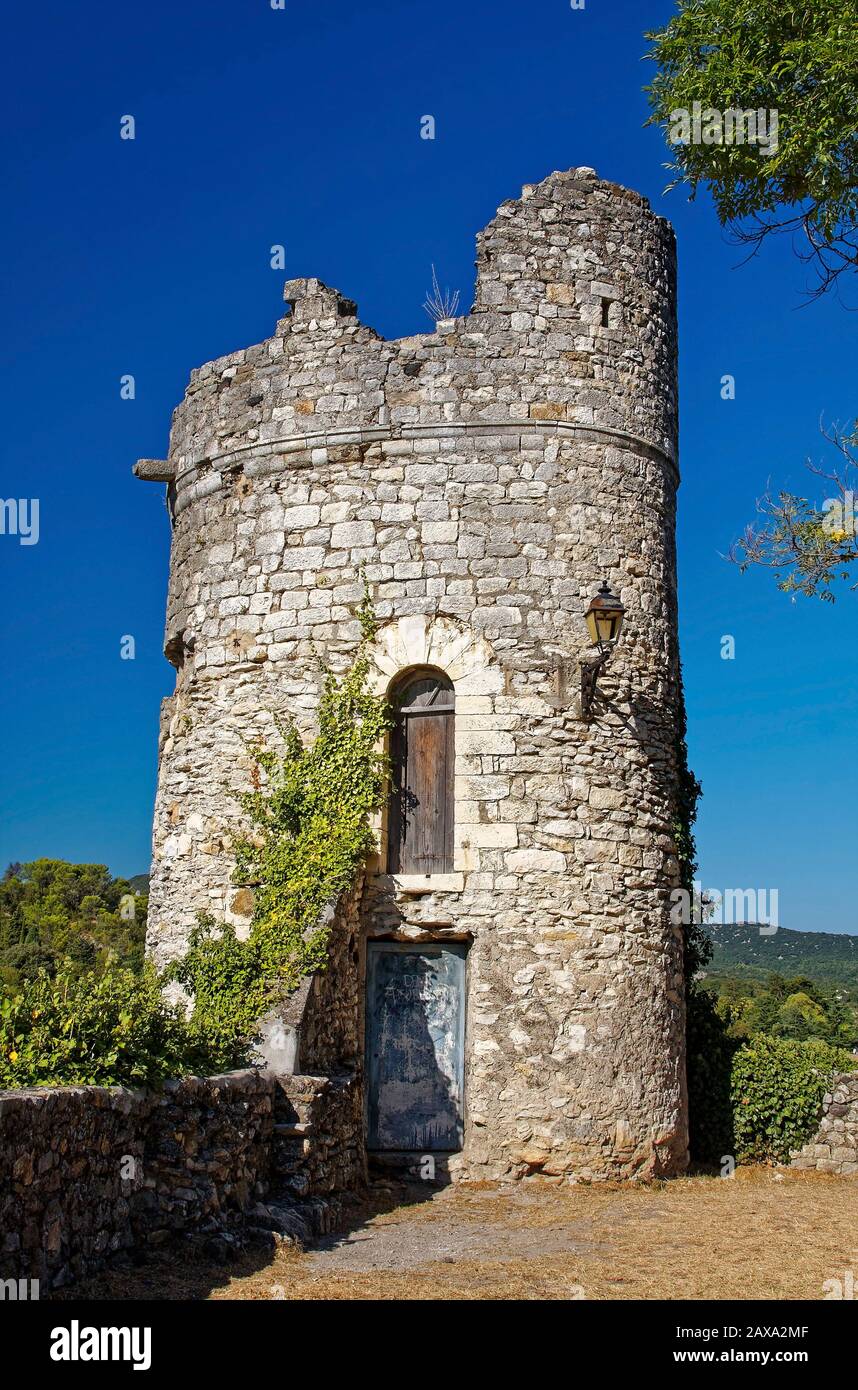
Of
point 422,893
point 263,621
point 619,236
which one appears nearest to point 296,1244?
point 422,893

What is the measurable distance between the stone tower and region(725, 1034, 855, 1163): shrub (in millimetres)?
1277

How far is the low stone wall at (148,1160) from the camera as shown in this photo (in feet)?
17.7

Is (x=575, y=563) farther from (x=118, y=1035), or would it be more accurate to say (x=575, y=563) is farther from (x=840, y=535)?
(x=118, y=1035)

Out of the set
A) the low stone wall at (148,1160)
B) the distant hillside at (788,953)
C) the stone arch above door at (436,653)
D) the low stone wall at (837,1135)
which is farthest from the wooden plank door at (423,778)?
the distant hillside at (788,953)

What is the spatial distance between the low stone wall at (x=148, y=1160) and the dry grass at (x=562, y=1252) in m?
0.24

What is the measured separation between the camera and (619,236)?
11617mm

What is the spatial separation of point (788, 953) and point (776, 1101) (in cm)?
3286

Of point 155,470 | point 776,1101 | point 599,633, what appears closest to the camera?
point 599,633

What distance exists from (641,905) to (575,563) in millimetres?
2963

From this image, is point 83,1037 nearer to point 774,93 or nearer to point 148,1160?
point 148,1160

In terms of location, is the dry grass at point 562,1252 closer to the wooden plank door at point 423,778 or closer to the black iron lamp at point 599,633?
the wooden plank door at point 423,778

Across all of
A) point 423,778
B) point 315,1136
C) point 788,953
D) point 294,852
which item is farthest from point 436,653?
point 788,953

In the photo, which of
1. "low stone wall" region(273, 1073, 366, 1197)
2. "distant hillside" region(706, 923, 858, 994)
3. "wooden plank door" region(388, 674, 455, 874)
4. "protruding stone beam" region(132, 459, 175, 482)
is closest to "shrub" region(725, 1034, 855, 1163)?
"wooden plank door" region(388, 674, 455, 874)

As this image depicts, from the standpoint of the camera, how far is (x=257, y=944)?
9.55 metres
